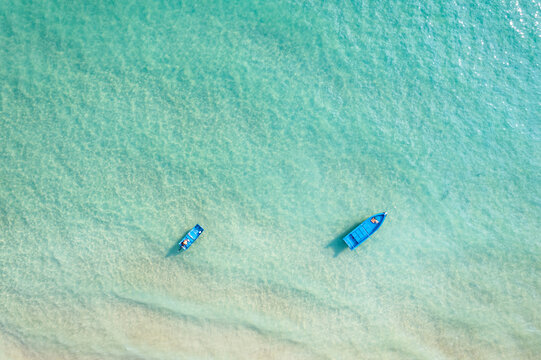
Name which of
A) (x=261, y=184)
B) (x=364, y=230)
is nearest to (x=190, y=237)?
(x=261, y=184)

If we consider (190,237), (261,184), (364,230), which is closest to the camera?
(190,237)

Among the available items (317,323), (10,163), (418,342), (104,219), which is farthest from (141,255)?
(418,342)

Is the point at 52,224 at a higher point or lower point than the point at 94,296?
higher

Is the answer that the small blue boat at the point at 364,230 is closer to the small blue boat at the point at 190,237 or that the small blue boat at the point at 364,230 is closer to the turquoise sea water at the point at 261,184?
the turquoise sea water at the point at 261,184

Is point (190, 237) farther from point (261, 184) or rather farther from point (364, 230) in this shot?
point (364, 230)

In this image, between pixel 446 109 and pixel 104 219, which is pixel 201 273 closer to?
pixel 104 219

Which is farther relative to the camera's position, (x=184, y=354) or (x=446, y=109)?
(x=446, y=109)
